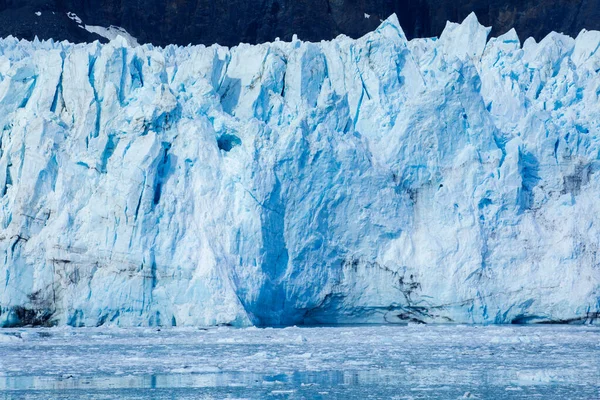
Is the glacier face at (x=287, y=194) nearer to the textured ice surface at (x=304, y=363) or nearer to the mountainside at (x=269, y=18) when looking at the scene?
the textured ice surface at (x=304, y=363)

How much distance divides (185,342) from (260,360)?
2072mm

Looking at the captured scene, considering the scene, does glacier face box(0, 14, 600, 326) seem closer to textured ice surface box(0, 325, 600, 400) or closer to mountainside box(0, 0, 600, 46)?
textured ice surface box(0, 325, 600, 400)

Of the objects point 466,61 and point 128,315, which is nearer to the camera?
point 128,315

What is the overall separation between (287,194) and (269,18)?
11642 millimetres

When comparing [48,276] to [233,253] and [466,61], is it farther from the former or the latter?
[466,61]

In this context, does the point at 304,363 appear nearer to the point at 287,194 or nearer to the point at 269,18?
the point at 287,194

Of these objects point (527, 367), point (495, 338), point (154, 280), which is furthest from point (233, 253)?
point (527, 367)

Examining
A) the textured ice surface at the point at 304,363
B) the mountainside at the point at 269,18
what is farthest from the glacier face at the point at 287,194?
the mountainside at the point at 269,18

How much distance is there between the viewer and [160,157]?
55.3 ft

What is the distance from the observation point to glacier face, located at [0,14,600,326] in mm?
16453

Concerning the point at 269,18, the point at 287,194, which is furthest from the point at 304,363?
the point at 269,18

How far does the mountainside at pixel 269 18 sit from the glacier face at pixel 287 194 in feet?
27.7

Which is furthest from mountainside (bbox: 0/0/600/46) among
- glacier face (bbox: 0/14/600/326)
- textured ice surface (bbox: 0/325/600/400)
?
textured ice surface (bbox: 0/325/600/400)

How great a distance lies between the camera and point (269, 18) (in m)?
28.0
